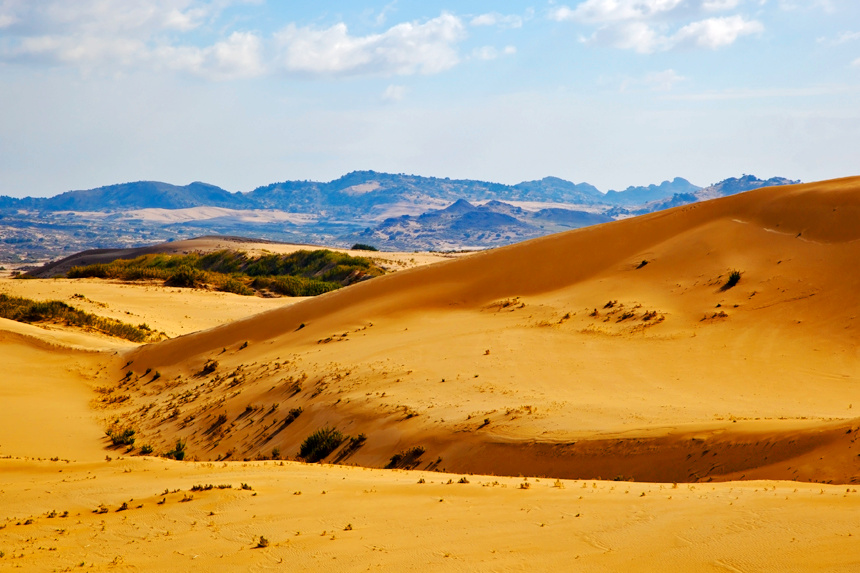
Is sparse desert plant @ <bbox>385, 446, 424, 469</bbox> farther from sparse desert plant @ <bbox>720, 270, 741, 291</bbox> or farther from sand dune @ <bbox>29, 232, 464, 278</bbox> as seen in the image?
sand dune @ <bbox>29, 232, 464, 278</bbox>

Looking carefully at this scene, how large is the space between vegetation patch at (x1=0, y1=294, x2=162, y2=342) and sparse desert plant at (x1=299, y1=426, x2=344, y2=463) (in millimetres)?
18698

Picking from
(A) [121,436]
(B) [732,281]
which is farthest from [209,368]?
(B) [732,281]

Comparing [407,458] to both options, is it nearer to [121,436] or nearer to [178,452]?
[178,452]

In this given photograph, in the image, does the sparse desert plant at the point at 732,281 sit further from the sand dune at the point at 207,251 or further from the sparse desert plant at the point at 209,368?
the sand dune at the point at 207,251

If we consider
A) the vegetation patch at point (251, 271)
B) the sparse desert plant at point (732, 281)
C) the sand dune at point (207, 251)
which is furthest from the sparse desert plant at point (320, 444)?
the sand dune at point (207, 251)

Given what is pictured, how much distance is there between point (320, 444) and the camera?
14133 mm

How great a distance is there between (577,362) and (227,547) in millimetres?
9938

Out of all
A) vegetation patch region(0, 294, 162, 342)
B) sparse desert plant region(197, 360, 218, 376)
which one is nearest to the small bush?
sparse desert plant region(197, 360, 218, 376)

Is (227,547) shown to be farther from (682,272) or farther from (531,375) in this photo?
(682,272)

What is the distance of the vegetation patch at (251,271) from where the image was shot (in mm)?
47750

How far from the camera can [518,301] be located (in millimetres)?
22125

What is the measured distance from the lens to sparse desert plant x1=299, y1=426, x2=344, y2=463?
45.8 feet

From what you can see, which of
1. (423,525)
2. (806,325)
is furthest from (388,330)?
(423,525)

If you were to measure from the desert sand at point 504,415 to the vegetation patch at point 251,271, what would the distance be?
1946 centimetres
